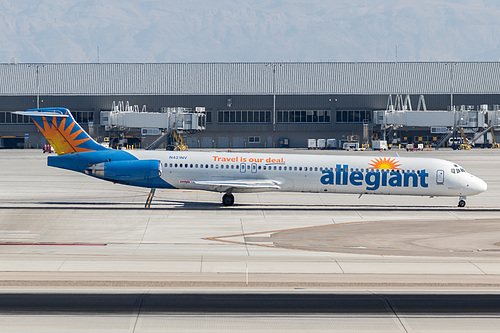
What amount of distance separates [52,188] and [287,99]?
232 ft

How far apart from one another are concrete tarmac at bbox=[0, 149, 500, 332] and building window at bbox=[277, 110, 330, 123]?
233ft

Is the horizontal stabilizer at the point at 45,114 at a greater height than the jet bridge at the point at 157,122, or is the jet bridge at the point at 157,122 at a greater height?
the jet bridge at the point at 157,122

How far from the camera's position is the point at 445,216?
143ft

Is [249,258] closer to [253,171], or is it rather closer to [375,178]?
[253,171]

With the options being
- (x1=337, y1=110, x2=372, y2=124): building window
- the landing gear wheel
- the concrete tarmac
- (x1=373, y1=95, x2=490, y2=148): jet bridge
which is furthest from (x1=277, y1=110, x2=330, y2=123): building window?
the landing gear wheel

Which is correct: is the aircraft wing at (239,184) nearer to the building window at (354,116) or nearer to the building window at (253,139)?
the building window at (253,139)

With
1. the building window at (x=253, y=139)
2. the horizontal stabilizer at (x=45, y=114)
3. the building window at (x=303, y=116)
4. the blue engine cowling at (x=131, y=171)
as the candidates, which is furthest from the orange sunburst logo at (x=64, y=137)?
the building window at (x=303, y=116)

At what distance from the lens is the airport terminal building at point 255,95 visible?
123812mm

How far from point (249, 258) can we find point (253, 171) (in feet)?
57.0

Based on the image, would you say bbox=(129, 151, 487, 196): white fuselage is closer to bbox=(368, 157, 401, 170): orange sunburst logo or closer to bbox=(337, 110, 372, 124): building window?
bbox=(368, 157, 401, 170): orange sunburst logo

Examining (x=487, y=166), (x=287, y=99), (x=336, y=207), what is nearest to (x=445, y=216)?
(x=336, y=207)

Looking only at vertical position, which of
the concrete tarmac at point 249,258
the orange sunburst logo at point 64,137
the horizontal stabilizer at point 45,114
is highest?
the horizontal stabilizer at point 45,114

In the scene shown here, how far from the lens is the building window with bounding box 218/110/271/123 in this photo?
409ft

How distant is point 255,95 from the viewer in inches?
4882
